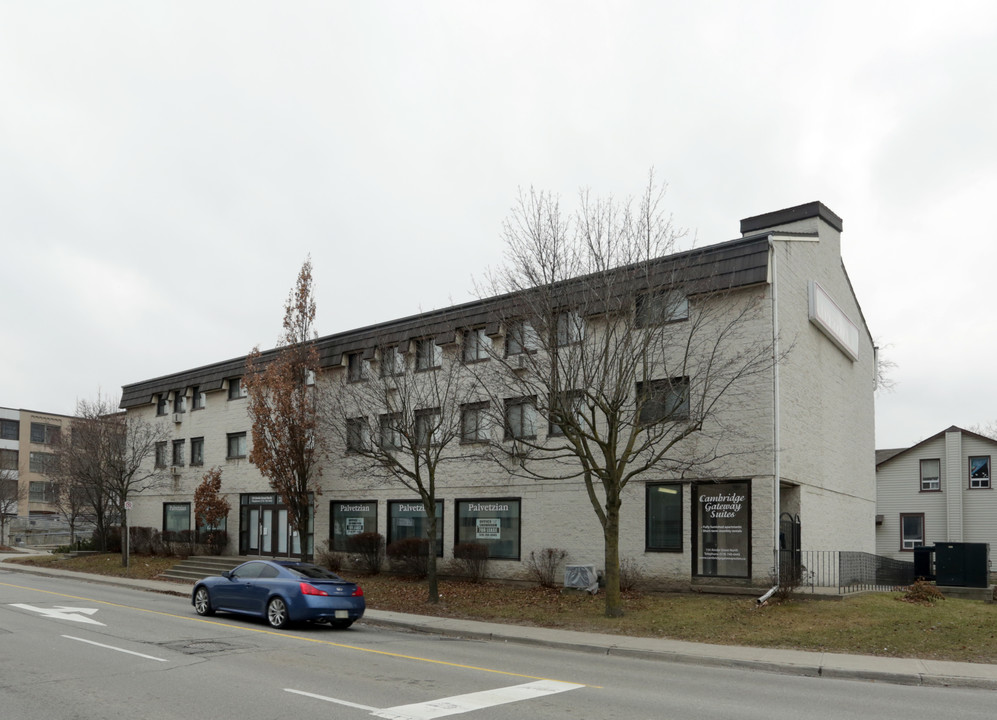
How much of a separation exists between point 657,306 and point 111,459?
2679 cm

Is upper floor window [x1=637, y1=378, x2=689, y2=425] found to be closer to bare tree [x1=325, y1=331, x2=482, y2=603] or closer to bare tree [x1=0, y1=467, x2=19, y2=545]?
bare tree [x1=325, y1=331, x2=482, y2=603]

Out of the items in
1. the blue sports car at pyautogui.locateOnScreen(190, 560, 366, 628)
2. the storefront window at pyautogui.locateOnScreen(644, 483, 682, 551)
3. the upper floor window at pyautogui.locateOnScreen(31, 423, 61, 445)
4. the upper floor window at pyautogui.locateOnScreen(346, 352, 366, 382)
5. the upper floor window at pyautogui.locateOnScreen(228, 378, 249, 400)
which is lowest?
the blue sports car at pyautogui.locateOnScreen(190, 560, 366, 628)

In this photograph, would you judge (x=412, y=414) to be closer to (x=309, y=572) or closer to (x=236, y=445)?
(x=309, y=572)

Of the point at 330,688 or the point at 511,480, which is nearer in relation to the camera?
the point at 330,688

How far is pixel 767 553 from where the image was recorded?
19906mm

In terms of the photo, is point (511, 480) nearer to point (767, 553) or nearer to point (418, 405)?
point (418, 405)

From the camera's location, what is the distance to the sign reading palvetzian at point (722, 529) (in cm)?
2053

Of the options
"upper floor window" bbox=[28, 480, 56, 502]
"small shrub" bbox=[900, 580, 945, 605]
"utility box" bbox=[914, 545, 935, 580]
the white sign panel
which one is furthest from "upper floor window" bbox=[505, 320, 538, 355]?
"upper floor window" bbox=[28, 480, 56, 502]

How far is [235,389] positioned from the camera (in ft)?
120

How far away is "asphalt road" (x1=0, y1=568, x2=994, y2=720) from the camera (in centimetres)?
932

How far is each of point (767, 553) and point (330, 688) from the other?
12589mm

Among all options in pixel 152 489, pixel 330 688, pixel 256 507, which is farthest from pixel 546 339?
pixel 152 489

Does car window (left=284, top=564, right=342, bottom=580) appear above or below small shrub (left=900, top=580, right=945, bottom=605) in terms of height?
above

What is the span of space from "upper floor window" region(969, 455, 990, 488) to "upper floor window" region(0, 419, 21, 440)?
79.4 m
